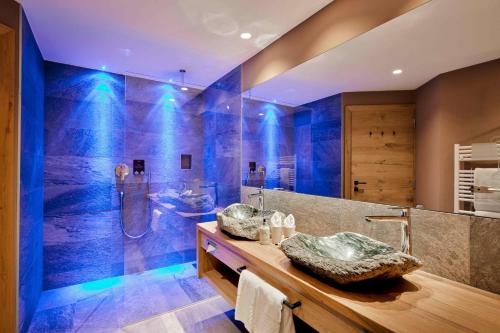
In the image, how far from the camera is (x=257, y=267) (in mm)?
1385

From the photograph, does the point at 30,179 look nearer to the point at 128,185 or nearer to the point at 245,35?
the point at 128,185

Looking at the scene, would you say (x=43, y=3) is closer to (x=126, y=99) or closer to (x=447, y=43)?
(x=126, y=99)

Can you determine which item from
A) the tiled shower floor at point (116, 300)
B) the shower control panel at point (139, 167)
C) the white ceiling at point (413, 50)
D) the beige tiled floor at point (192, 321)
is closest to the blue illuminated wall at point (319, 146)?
the white ceiling at point (413, 50)

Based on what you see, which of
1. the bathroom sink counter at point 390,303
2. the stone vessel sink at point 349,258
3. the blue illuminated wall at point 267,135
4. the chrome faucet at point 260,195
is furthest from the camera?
the chrome faucet at point 260,195

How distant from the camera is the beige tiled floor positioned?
2.07 meters

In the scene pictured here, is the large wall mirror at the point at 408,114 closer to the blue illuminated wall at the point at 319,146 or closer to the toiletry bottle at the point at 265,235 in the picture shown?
the blue illuminated wall at the point at 319,146

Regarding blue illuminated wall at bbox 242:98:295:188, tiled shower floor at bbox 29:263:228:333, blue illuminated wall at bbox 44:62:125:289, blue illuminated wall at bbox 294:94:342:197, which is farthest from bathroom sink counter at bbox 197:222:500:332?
blue illuminated wall at bbox 44:62:125:289

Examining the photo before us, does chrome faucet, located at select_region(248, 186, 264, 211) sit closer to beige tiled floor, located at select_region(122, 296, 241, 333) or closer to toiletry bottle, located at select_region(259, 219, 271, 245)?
toiletry bottle, located at select_region(259, 219, 271, 245)

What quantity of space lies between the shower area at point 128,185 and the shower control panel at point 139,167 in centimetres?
1

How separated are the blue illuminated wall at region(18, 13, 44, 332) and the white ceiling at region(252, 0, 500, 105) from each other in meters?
2.21

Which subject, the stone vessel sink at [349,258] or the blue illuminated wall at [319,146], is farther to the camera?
the blue illuminated wall at [319,146]

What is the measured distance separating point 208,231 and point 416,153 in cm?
150

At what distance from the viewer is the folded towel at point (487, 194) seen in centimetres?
99

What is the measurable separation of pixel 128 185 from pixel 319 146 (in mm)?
2391
